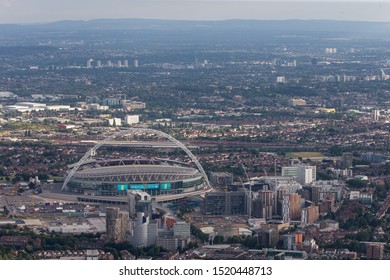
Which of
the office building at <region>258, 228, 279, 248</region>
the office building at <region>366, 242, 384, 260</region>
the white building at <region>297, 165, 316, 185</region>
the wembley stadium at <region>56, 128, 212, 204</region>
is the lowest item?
the white building at <region>297, 165, 316, 185</region>

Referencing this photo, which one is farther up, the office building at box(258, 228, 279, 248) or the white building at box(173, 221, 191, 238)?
the white building at box(173, 221, 191, 238)

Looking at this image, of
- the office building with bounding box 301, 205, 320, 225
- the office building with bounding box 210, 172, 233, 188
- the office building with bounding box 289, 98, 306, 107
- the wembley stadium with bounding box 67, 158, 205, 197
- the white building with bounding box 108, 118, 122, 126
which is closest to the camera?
the office building with bounding box 301, 205, 320, 225

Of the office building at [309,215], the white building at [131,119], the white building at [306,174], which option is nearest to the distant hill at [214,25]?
the white building at [131,119]

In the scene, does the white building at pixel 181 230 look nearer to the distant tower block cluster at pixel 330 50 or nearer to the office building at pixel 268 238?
the office building at pixel 268 238

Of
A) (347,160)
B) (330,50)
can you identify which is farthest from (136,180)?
(330,50)

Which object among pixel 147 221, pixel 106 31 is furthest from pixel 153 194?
pixel 106 31

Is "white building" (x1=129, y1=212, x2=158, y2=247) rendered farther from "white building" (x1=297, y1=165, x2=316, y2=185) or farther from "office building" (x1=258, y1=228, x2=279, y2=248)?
"white building" (x1=297, y1=165, x2=316, y2=185)

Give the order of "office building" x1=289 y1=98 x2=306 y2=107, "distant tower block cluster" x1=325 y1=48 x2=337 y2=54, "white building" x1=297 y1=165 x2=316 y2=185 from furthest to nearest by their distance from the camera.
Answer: "distant tower block cluster" x1=325 y1=48 x2=337 y2=54 → "office building" x1=289 y1=98 x2=306 y2=107 → "white building" x1=297 y1=165 x2=316 y2=185

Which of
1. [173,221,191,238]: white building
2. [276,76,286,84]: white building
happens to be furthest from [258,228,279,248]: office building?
[276,76,286,84]: white building

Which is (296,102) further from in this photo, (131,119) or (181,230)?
(181,230)
